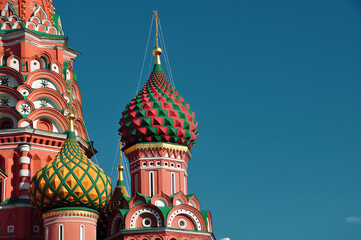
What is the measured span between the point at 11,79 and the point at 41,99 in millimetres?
1323

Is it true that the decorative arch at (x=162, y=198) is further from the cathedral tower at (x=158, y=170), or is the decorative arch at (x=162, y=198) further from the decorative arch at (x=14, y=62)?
the decorative arch at (x=14, y=62)

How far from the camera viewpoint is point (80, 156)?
26625 mm

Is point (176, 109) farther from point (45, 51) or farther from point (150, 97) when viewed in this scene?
point (45, 51)

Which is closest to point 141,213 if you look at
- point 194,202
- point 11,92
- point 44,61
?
point 194,202

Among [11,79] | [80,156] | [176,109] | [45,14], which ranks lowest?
[80,156]

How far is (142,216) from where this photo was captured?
2658 centimetres

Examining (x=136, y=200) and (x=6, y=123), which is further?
(x=6, y=123)

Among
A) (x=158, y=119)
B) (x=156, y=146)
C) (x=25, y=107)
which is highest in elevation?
(x=25, y=107)

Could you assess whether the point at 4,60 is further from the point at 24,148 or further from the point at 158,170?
the point at 158,170

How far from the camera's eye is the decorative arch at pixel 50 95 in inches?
1180

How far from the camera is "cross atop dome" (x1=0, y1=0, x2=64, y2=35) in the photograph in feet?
103

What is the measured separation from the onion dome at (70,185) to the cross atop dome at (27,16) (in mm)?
6914

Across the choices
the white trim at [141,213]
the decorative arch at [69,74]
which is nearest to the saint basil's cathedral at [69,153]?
the white trim at [141,213]

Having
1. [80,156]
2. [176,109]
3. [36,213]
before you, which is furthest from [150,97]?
[36,213]
